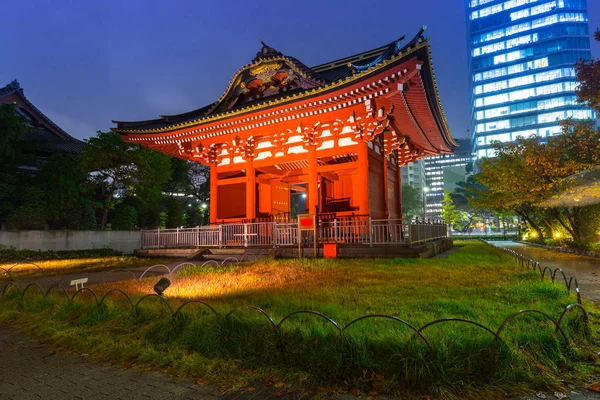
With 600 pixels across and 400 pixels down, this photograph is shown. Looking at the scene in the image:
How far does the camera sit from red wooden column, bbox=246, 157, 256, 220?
17328 millimetres

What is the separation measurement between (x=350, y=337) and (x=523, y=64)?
12543cm

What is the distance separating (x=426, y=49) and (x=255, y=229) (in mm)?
10495

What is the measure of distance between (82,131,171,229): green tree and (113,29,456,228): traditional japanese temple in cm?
327

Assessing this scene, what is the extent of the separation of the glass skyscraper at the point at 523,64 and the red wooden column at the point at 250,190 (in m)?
96.3

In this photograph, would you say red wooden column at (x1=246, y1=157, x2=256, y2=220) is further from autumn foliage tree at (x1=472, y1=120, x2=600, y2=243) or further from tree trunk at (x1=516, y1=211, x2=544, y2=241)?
tree trunk at (x1=516, y1=211, x2=544, y2=241)

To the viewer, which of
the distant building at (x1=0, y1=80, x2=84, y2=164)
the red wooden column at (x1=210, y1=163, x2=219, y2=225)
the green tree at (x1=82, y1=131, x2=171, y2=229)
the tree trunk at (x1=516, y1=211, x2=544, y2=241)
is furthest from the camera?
the distant building at (x1=0, y1=80, x2=84, y2=164)

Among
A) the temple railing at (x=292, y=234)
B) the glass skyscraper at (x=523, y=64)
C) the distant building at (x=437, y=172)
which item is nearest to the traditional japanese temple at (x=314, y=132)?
the temple railing at (x=292, y=234)

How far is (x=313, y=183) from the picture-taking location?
15.5 m

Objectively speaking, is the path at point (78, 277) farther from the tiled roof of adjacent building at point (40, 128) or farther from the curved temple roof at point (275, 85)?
the tiled roof of adjacent building at point (40, 128)

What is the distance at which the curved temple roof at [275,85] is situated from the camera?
13105 mm

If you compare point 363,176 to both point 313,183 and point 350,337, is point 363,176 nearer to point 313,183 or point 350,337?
point 313,183

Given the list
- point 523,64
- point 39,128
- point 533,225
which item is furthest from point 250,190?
point 523,64

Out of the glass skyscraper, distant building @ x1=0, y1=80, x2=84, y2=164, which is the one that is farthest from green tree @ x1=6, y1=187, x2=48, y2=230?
the glass skyscraper

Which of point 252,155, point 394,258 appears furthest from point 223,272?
point 252,155
